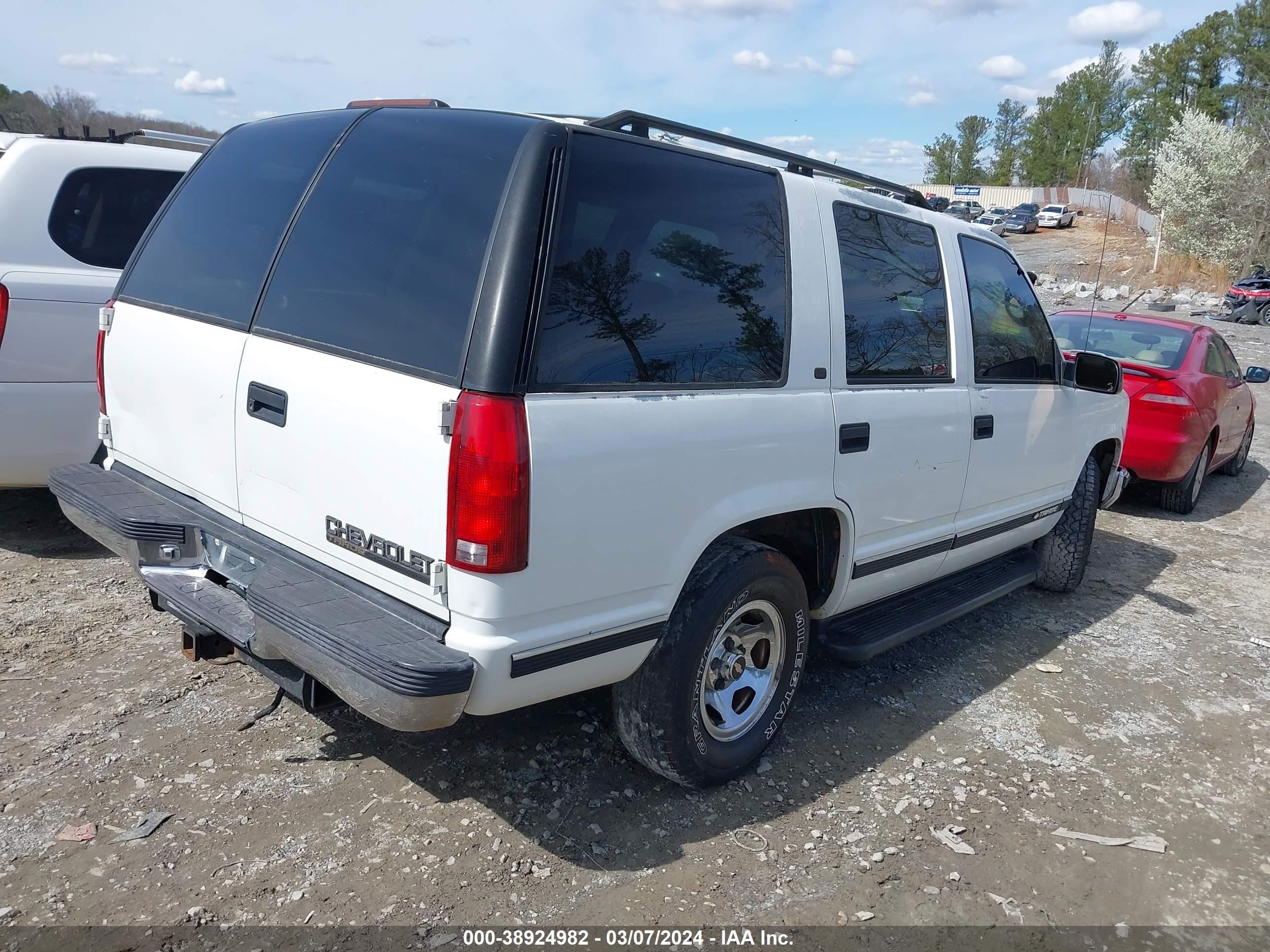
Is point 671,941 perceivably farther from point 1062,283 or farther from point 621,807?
point 1062,283

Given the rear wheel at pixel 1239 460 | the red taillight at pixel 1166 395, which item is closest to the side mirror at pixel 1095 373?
the red taillight at pixel 1166 395

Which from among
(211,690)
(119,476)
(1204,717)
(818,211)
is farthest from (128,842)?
(1204,717)

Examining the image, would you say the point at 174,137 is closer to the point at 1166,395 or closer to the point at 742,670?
the point at 742,670

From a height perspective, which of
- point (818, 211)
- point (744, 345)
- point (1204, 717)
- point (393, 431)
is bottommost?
point (1204, 717)

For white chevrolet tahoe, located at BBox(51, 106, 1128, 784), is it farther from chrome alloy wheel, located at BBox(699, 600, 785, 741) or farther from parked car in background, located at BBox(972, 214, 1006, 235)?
parked car in background, located at BBox(972, 214, 1006, 235)

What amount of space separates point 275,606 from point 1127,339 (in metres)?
7.83

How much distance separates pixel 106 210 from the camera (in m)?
5.17

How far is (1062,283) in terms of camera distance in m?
33.9

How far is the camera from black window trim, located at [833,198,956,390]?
346 centimetres

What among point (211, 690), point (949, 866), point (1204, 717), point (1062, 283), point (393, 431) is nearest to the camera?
point (393, 431)

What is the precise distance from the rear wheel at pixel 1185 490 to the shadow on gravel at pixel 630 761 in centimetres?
425

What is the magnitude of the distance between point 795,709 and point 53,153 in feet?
15.7

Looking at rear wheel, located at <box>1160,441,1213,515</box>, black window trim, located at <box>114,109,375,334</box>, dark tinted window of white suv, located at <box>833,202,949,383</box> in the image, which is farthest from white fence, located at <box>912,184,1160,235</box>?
black window trim, located at <box>114,109,375,334</box>

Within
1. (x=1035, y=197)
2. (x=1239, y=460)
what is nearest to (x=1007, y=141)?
(x=1035, y=197)
